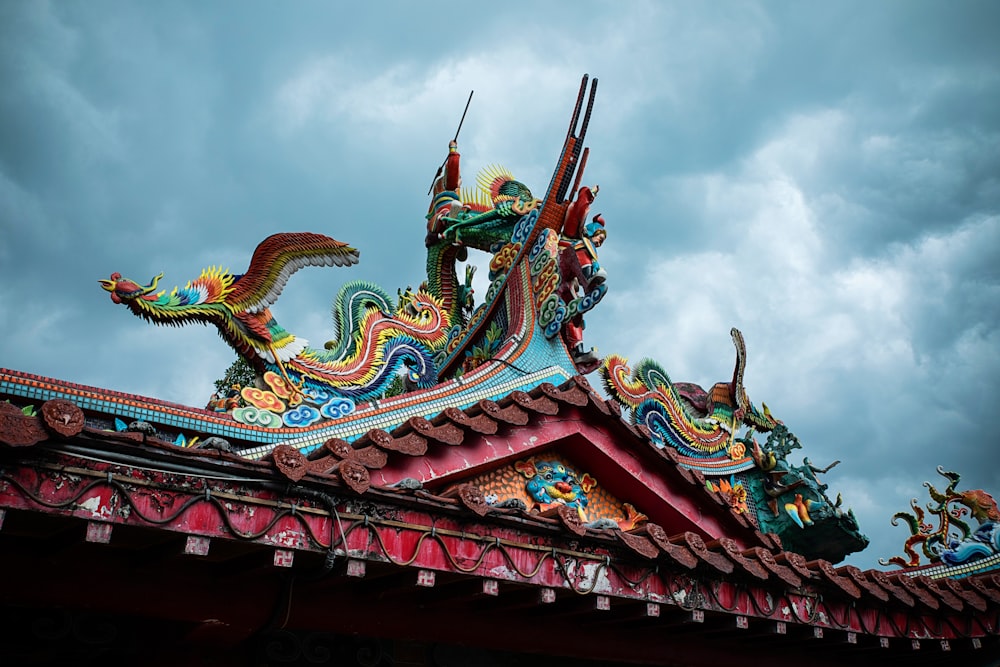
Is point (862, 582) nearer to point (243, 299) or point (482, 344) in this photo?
point (482, 344)

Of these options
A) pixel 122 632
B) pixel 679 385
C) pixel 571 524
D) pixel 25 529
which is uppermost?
pixel 679 385

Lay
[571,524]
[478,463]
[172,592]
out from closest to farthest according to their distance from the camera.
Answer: [172,592] < [571,524] < [478,463]

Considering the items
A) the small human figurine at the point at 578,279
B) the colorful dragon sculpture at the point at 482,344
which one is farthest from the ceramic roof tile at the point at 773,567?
the small human figurine at the point at 578,279

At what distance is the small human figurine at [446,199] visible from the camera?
10.2m

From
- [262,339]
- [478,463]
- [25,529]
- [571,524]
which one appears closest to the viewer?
[25,529]

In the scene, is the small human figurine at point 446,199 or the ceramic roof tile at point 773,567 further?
the small human figurine at point 446,199

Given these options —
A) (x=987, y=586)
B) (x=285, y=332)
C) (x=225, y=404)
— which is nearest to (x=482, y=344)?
(x=285, y=332)

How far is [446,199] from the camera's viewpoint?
10.4 meters

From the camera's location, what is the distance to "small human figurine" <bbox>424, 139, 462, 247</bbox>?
1024 centimetres

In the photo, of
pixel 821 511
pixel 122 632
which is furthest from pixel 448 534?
pixel 821 511

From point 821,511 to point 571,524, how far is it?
5143mm

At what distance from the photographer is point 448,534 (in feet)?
13.4

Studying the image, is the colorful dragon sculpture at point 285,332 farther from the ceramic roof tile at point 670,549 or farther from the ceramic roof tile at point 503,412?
the ceramic roof tile at point 670,549

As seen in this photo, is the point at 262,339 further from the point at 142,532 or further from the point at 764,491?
the point at 764,491
